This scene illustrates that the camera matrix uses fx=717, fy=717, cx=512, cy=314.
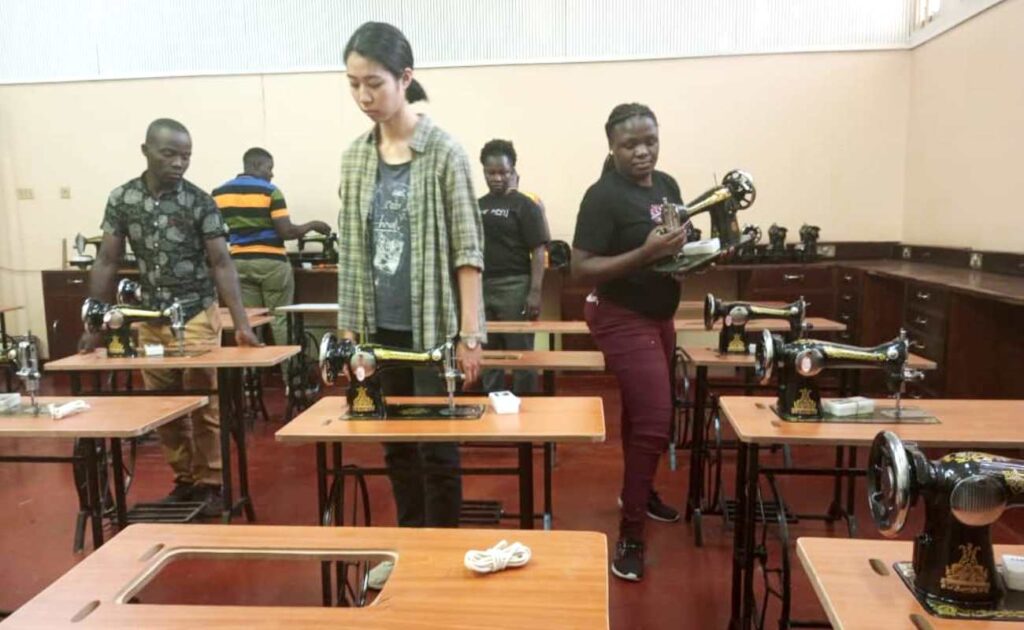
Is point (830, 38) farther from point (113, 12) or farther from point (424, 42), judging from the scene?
point (113, 12)

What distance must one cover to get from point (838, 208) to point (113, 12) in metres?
6.29

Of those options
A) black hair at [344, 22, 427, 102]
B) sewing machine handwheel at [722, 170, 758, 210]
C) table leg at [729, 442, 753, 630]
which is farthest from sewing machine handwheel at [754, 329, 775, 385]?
black hair at [344, 22, 427, 102]

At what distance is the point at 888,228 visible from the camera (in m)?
5.80

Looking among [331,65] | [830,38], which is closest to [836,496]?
[830,38]

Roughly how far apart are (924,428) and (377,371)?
139cm

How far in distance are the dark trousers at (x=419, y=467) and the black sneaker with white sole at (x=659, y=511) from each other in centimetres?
118

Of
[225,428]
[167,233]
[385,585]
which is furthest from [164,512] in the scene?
[385,585]

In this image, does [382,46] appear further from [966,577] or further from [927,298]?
[927,298]

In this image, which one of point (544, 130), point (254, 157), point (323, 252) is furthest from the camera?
point (544, 130)

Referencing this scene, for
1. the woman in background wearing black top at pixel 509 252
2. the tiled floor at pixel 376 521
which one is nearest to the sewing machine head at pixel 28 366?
the tiled floor at pixel 376 521

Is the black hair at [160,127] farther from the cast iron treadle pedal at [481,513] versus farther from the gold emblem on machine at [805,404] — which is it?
the gold emblem on machine at [805,404]

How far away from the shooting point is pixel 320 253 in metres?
5.70

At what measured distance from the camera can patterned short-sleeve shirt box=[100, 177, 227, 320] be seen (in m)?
2.90

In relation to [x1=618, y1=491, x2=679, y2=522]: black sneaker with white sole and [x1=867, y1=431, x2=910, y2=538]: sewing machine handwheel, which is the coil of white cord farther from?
[x1=618, y1=491, x2=679, y2=522]: black sneaker with white sole
